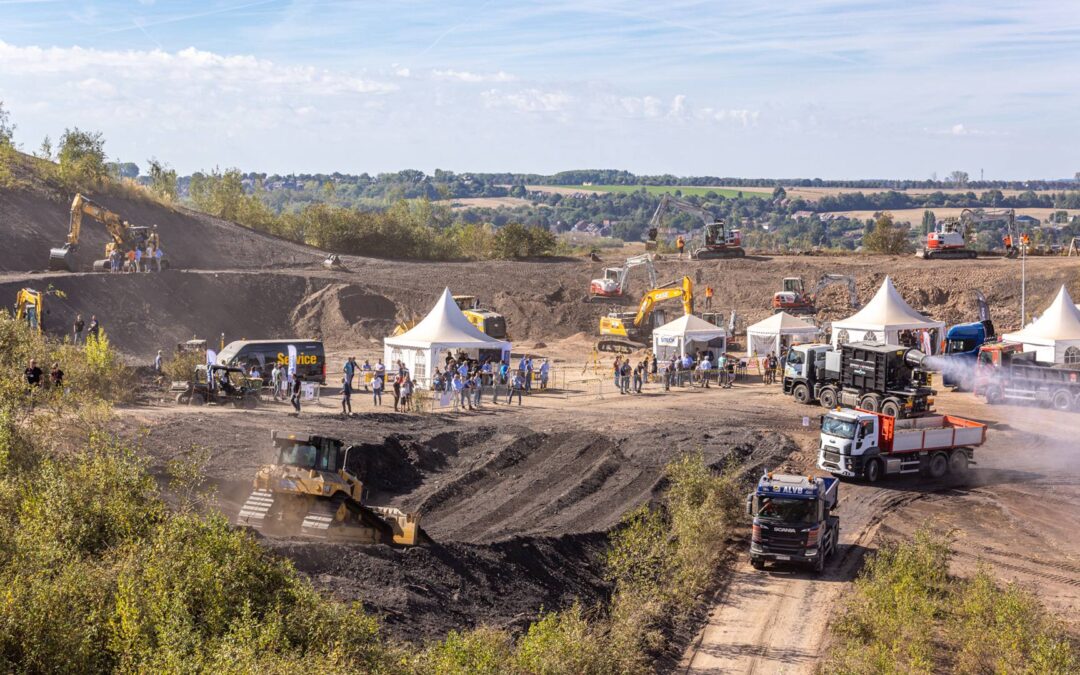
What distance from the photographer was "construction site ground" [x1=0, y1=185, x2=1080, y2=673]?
19.0 m

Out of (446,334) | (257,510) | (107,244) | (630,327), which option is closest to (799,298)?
(630,327)

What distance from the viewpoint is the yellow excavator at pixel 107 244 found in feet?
178

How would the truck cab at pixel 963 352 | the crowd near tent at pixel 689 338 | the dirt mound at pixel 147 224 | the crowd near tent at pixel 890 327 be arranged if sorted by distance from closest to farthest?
the truck cab at pixel 963 352 < the crowd near tent at pixel 689 338 < the crowd near tent at pixel 890 327 < the dirt mound at pixel 147 224

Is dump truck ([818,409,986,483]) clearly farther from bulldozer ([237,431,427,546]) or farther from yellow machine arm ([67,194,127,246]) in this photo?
yellow machine arm ([67,194,127,246])

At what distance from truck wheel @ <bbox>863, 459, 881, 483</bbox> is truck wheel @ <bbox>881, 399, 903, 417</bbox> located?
457 centimetres

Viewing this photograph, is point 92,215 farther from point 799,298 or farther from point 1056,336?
point 1056,336

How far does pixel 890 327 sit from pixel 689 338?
828 centimetres

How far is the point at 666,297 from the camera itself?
50844 millimetres

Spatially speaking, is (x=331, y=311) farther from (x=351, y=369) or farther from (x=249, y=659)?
(x=249, y=659)

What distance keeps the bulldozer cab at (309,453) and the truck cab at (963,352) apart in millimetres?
29070

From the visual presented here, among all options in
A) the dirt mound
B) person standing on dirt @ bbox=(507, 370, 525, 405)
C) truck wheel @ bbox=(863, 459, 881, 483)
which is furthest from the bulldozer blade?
the dirt mound

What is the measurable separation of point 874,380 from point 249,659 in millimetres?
27929

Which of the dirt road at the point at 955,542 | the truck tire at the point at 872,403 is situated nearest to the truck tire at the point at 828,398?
the truck tire at the point at 872,403

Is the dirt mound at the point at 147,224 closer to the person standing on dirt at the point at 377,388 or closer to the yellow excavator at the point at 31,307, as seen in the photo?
the yellow excavator at the point at 31,307
